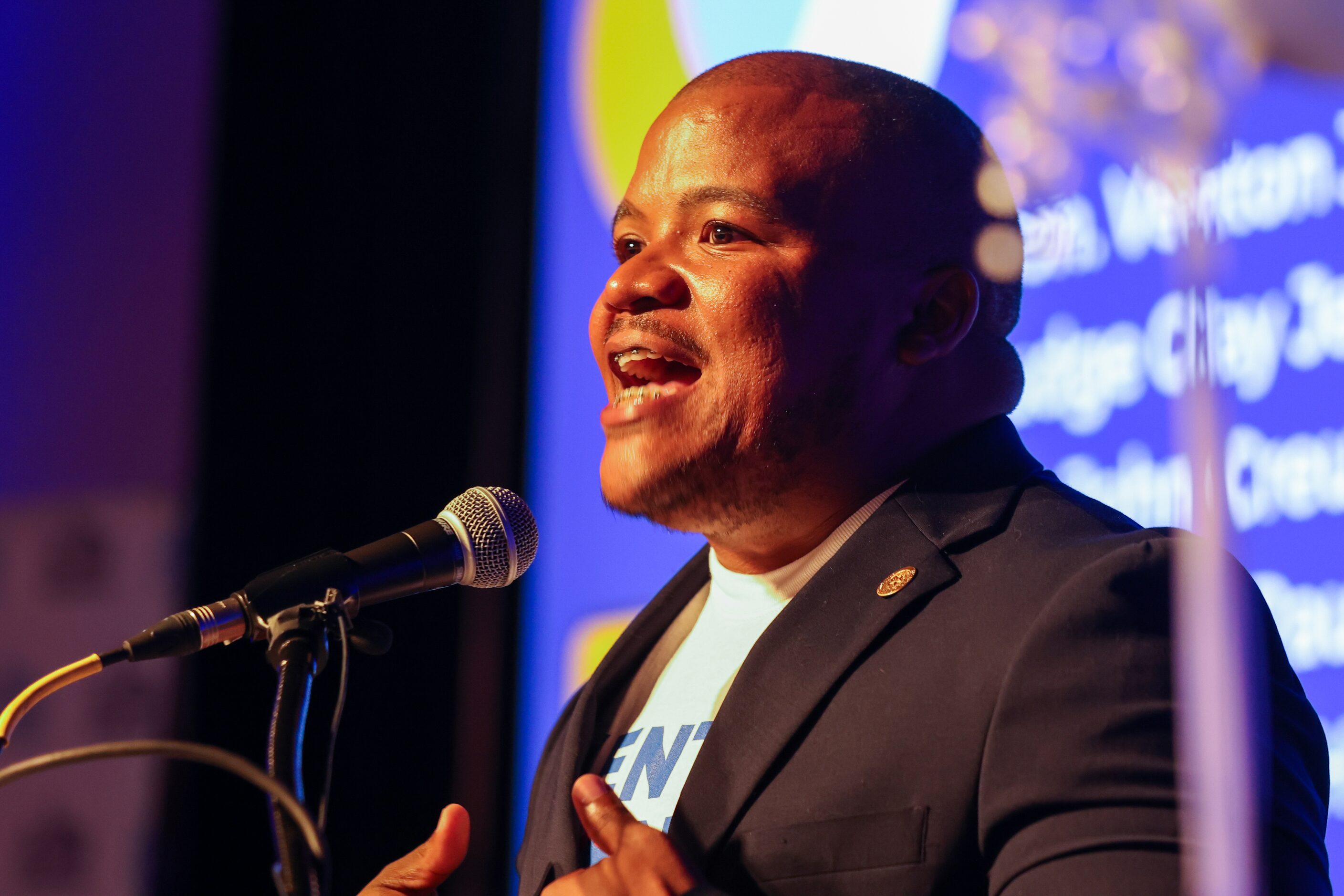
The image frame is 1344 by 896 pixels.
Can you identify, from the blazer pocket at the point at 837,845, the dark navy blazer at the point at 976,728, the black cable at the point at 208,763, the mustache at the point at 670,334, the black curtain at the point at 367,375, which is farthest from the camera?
the black curtain at the point at 367,375

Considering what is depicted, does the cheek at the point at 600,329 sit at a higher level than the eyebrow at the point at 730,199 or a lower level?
lower

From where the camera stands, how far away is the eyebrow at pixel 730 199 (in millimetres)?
2105

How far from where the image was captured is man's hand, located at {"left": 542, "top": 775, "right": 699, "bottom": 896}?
150 cm

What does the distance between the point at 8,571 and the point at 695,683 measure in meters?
2.72

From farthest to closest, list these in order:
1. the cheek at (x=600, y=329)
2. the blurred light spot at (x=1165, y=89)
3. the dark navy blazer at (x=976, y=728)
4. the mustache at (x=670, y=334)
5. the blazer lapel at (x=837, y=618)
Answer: the cheek at (x=600, y=329) → the mustache at (x=670, y=334) → the blazer lapel at (x=837, y=618) → the dark navy blazer at (x=976, y=728) → the blurred light spot at (x=1165, y=89)

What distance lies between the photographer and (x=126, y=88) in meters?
4.22

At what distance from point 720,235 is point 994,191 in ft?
1.61

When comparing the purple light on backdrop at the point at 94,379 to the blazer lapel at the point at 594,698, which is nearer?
the blazer lapel at the point at 594,698

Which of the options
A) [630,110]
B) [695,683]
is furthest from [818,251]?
[630,110]

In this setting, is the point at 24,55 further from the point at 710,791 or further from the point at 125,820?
the point at 710,791

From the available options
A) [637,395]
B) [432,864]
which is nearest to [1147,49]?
[637,395]

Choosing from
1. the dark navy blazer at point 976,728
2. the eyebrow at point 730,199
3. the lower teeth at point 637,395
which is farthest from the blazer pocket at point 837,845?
the eyebrow at point 730,199

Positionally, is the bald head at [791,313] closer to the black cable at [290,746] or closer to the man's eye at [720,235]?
the man's eye at [720,235]

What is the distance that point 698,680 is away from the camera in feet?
7.05
